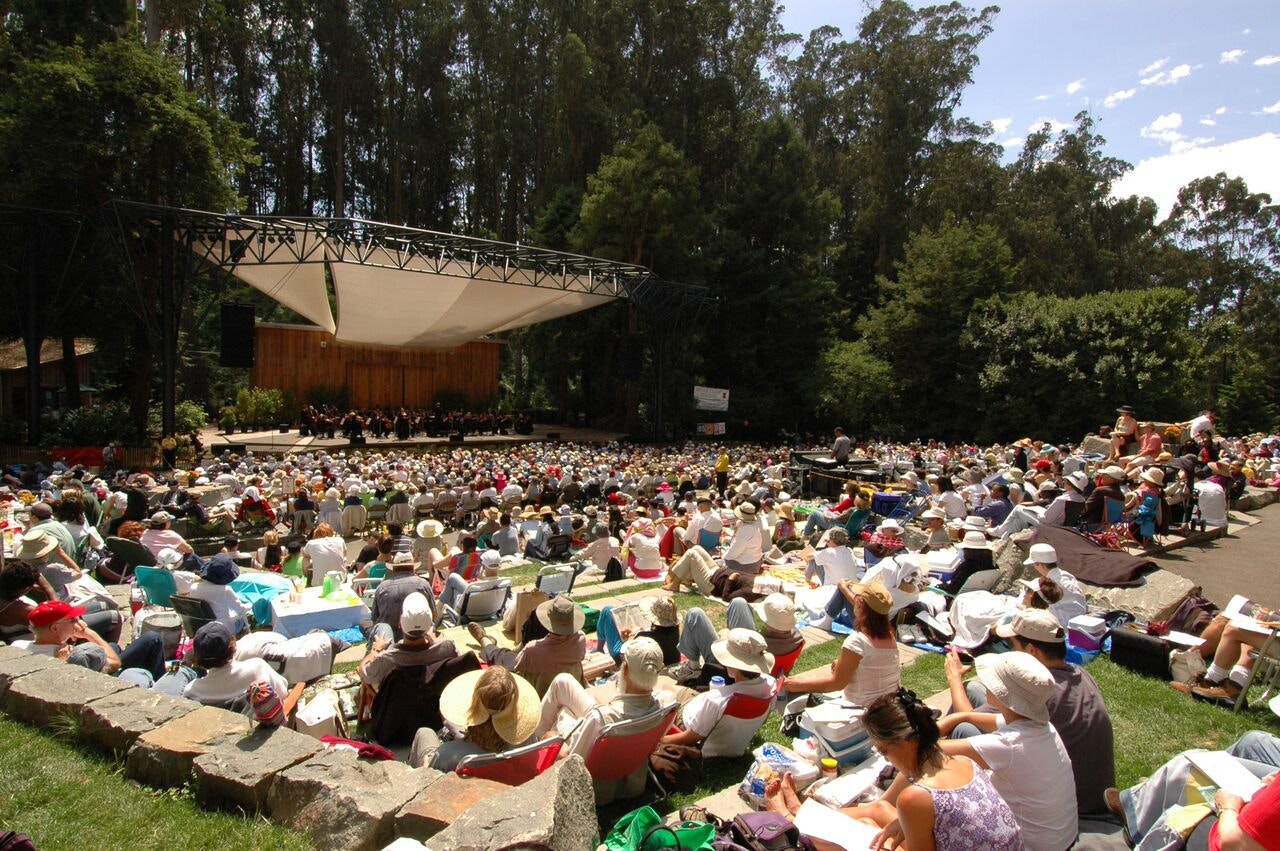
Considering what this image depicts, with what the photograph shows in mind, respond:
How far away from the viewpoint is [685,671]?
4117 mm

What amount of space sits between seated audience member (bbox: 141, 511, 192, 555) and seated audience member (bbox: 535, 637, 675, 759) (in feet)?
18.4

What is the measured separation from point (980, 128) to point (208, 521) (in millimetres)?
37942

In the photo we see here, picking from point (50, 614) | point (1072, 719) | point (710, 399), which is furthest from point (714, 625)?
point (710, 399)

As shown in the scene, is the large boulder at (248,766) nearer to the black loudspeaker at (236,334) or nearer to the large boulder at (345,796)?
the large boulder at (345,796)

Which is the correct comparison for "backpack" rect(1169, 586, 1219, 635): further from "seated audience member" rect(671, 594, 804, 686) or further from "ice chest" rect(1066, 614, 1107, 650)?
"seated audience member" rect(671, 594, 804, 686)

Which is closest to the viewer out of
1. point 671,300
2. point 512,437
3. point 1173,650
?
point 1173,650

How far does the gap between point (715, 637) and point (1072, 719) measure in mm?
1859

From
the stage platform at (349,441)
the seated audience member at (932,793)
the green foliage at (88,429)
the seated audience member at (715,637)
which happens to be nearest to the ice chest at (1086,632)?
the seated audience member at (715,637)

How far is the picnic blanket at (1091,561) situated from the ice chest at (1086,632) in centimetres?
91

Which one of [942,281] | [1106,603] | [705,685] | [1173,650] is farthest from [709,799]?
[942,281]

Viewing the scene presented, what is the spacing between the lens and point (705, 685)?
4125mm

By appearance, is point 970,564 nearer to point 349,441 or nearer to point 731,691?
point 731,691

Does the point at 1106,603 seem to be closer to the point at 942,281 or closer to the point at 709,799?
the point at 709,799

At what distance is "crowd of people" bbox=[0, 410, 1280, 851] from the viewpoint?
257 cm
